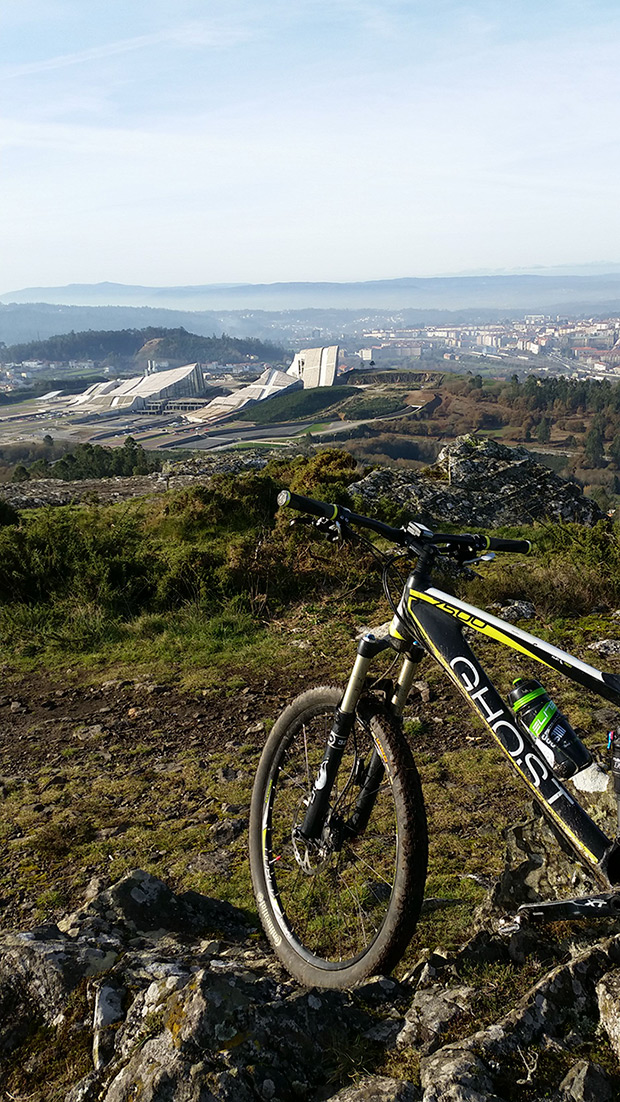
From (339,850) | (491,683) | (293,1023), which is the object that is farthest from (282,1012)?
(491,683)

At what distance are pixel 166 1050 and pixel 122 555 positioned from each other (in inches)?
303

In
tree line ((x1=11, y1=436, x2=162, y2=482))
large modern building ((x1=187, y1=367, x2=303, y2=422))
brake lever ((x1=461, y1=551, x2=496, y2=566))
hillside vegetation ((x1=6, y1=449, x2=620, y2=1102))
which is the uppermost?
brake lever ((x1=461, y1=551, x2=496, y2=566))

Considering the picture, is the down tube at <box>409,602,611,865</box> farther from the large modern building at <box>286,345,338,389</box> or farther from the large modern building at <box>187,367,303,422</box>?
the large modern building at <box>286,345,338,389</box>

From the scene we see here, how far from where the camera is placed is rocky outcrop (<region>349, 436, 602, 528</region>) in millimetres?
15352

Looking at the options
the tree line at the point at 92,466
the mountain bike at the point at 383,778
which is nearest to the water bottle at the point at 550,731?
the mountain bike at the point at 383,778

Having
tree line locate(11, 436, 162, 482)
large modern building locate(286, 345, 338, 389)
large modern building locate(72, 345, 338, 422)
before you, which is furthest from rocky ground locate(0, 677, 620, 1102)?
large modern building locate(286, 345, 338, 389)

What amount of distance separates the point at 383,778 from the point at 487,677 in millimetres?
734

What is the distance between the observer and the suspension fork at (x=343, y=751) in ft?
9.87

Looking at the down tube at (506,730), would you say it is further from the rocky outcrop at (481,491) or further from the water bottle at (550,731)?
the rocky outcrop at (481,491)

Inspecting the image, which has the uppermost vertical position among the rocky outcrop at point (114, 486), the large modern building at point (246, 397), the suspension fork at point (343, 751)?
the suspension fork at point (343, 751)

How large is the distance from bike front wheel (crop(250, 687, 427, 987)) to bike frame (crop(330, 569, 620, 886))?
0.26 m

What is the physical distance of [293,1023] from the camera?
2.31 metres

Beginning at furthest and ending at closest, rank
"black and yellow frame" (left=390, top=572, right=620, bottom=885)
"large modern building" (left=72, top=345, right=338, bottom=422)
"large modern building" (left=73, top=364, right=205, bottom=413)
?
Result: "large modern building" (left=73, top=364, right=205, bottom=413) → "large modern building" (left=72, top=345, right=338, bottom=422) → "black and yellow frame" (left=390, top=572, right=620, bottom=885)

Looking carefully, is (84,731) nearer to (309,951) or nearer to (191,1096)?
(309,951)
